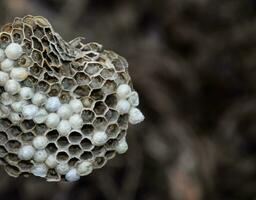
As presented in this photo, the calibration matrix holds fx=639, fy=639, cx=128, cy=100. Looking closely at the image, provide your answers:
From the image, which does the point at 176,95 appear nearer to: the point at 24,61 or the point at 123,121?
the point at 123,121

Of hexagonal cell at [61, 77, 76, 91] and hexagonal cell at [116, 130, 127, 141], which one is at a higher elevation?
hexagonal cell at [61, 77, 76, 91]

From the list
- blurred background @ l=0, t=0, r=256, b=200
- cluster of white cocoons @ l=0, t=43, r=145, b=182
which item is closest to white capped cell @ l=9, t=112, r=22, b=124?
cluster of white cocoons @ l=0, t=43, r=145, b=182

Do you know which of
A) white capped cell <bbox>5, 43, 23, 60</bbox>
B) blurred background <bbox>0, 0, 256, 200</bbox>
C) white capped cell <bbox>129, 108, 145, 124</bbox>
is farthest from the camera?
blurred background <bbox>0, 0, 256, 200</bbox>


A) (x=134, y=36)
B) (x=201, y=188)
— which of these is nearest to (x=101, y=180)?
(x=201, y=188)

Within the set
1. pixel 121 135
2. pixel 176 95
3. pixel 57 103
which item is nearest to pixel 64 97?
pixel 57 103

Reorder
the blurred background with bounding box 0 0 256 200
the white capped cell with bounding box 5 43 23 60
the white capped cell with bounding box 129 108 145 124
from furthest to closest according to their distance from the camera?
the blurred background with bounding box 0 0 256 200
the white capped cell with bounding box 129 108 145 124
the white capped cell with bounding box 5 43 23 60

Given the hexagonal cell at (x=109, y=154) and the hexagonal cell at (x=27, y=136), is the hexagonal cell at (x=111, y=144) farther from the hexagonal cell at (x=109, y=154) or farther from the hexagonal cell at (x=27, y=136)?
the hexagonal cell at (x=27, y=136)

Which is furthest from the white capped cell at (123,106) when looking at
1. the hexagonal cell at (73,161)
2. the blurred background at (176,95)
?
the blurred background at (176,95)

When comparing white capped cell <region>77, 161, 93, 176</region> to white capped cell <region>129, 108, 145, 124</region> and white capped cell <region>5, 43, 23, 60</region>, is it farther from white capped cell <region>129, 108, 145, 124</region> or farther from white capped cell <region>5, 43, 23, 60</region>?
white capped cell <region>5, 43, 23, 60</region>
